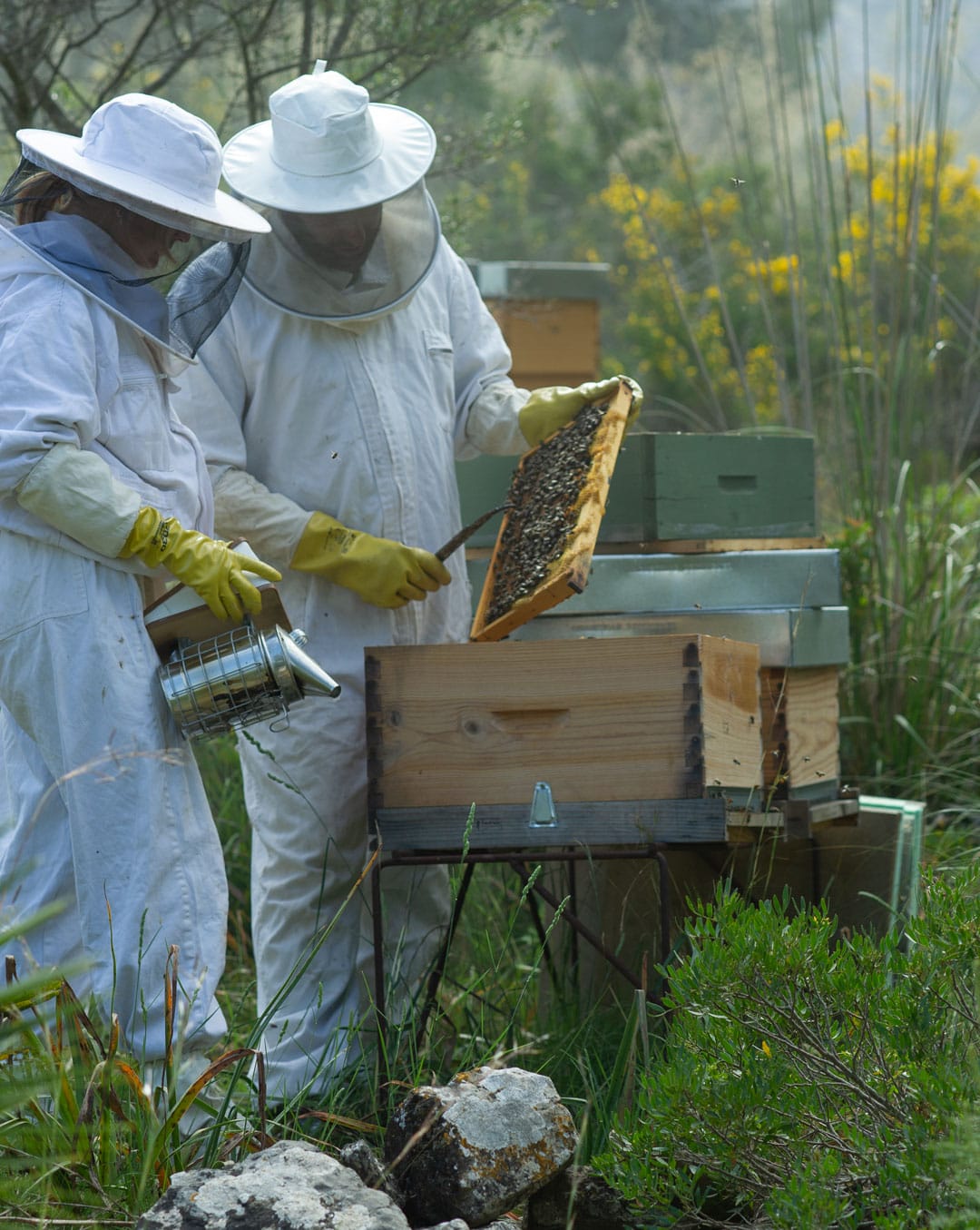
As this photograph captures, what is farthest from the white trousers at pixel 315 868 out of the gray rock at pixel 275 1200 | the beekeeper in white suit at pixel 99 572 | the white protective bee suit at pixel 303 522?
the gray rock at pixel 275 1200

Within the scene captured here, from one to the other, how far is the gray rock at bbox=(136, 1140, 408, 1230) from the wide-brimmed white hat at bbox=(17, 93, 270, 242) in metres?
1.66

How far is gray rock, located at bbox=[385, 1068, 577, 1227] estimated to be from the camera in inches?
78.9

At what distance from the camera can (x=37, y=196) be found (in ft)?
8.54

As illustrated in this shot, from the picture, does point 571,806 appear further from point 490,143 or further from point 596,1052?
point 490,143

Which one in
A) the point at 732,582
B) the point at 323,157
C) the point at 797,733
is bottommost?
the point at 797,733

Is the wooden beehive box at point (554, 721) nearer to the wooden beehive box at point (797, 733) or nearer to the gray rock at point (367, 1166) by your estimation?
the wooden beehive box at point (797, 733)

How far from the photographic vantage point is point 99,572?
2.62 m

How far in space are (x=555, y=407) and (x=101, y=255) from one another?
3.85 ft

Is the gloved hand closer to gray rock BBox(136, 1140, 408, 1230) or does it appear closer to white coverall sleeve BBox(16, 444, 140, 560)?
white coverall sleeve BBox(16, 444, 140, 560)

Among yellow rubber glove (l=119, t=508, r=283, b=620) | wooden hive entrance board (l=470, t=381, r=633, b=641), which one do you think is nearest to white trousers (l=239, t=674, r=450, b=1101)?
wooden hive entrance board (l=470, t=381, r=633, b=641)

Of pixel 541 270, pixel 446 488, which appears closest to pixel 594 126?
pixel 541 270

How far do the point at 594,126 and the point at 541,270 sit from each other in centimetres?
1415

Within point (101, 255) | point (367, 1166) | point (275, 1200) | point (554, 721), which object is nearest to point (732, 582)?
point (554, 721)

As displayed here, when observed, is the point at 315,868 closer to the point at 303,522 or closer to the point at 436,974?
the point at 436,974
